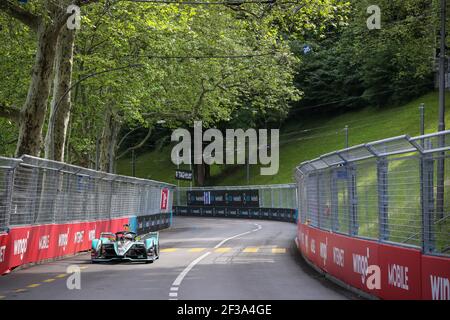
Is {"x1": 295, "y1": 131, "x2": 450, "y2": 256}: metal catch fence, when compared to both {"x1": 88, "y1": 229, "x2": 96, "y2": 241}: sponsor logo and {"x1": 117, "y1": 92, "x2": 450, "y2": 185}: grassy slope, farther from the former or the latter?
{"x1": 117, "y1": 92, "x2": 450, "y2": 185}: grassy slope

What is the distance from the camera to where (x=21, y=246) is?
17.8m

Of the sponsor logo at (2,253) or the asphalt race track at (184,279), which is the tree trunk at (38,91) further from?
the sponsor logo at (2,253)

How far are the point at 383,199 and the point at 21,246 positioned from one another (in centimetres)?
923

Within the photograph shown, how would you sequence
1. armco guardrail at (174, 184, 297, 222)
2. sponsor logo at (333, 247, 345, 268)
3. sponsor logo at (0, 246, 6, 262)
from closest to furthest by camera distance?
sponsor logo at (333, 247, 345, 268), sponsor logo at (0, 246, 6, 262), armco guardrail at (174, 184, 297, 222)

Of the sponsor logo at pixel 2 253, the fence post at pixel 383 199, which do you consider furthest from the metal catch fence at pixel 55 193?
the fence post at pixel 383 199

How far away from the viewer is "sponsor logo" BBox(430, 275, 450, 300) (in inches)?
358

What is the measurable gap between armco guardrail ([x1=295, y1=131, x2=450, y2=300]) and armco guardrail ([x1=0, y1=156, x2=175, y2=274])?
6981 millimetres

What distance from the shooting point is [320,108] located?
86625 millimetres

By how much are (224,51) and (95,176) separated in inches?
793

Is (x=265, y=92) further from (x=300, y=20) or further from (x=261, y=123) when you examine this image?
(x=261, y=123)

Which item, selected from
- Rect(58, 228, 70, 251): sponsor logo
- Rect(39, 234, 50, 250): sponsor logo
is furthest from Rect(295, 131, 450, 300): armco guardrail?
Rect(58, 228, 70, 251): sponsor logo

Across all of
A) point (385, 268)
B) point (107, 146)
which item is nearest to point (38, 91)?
point (385, 268)

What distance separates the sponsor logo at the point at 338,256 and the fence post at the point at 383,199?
2521mm
